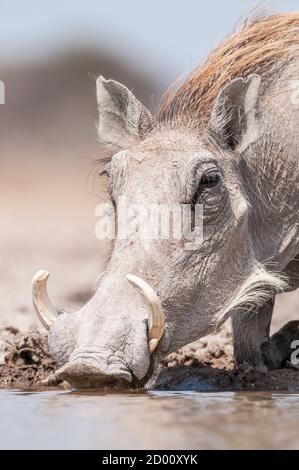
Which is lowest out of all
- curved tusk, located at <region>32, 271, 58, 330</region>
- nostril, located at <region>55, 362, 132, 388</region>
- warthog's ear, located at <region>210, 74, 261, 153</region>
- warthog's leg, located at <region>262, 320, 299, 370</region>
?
nostril, located at <region>55, 362, 132, 388</region>

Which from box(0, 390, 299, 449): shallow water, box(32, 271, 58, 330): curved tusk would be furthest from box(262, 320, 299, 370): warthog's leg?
box(32, 271, 58, 330): curved tusk

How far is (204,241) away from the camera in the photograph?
676 centimetres

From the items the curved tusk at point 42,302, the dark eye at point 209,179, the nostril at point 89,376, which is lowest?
the nostril at point 89,376

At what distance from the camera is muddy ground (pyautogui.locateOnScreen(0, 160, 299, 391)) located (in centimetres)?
753

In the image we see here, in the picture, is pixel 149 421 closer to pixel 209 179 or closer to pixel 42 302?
pixel 42 302

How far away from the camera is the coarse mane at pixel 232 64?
724cm

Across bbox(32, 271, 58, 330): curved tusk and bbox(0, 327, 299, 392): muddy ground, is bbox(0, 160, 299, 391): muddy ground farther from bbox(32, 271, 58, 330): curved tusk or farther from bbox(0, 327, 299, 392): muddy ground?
bbox(32, 271, 58, 330): curved tusk

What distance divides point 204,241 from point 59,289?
12.9 feet

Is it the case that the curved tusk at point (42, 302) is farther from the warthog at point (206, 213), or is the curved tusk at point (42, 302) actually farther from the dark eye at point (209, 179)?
the dark eye at point (209, 179)

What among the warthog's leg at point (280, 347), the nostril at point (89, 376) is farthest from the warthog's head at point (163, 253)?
the warthog's leg at point (280, 347)

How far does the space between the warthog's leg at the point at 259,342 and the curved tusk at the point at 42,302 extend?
1.47 metres

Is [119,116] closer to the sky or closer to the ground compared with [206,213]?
closer to the sky

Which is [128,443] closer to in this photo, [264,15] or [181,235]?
[181,235]

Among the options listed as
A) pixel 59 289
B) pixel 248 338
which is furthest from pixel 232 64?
pixel 59 289
